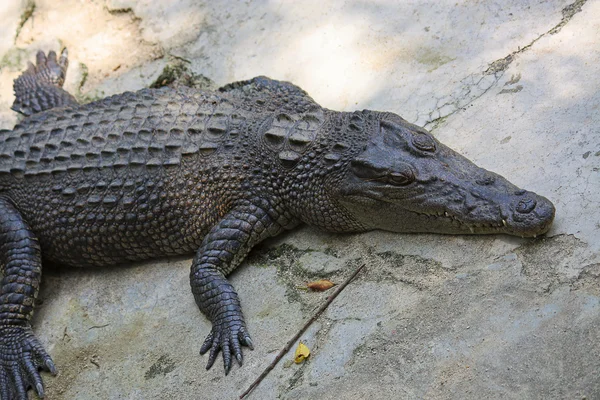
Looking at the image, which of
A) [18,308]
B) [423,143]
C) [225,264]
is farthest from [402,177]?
[18,308]

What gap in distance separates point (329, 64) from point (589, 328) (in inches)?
120

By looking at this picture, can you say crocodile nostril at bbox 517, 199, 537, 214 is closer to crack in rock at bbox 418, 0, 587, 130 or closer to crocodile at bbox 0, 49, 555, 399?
crocodile at bbox 0, 49, 555, 399

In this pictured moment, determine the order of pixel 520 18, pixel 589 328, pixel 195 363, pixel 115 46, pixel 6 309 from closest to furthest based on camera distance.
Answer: pixel 589 328
pixel 195 363
pixel 6 309
pixel 520 18
pixel 115 46

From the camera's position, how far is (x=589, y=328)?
283 cm

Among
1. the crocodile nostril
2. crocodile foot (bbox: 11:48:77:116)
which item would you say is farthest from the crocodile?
crocodile foot (bbox: 11:48:77:116)

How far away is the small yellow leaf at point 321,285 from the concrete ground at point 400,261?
0.07 m

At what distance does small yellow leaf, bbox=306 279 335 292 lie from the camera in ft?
12.3

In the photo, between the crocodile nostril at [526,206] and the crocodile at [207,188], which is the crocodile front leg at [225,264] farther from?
the crocodile nostril at [526,206]

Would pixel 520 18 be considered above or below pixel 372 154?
above

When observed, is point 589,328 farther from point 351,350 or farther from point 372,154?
point 372,154

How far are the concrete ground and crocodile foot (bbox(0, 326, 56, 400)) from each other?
0.08 m

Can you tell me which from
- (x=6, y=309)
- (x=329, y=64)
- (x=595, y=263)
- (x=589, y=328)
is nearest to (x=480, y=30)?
(x=329, y=64)

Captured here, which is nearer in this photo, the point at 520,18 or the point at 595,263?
the point at 595,263

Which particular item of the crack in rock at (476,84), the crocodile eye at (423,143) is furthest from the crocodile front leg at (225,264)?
the crack in rock at (476,84)
